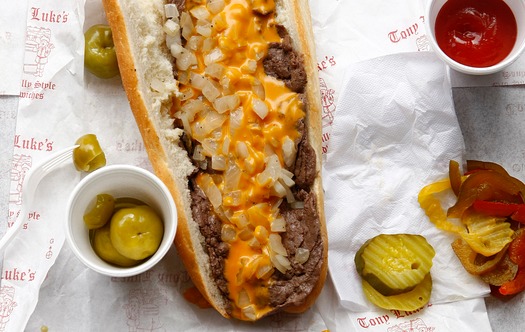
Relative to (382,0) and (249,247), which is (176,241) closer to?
(249,247)

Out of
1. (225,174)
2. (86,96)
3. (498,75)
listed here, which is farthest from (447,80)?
(86,96)

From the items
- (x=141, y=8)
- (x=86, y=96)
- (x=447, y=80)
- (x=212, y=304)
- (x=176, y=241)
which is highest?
(x=141, y=8)

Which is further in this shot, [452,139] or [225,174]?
[452,139]

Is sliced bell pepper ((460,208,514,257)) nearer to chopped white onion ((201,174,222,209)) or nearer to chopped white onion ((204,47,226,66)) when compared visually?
chopped white onion ((201,174,222,209))

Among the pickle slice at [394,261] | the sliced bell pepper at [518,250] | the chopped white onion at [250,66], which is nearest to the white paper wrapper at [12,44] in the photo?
the chopped white onion at [250,66]

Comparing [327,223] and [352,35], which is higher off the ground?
[352,35]

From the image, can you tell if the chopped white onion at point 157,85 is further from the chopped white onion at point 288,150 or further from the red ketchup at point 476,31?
the red ketchup at point 476,31

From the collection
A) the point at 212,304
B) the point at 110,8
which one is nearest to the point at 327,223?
the point at 212,304

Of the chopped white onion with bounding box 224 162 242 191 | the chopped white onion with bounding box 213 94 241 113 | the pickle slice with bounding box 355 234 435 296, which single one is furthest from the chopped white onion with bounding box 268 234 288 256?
the chopped white onion with bounding box 213 94 241 113
